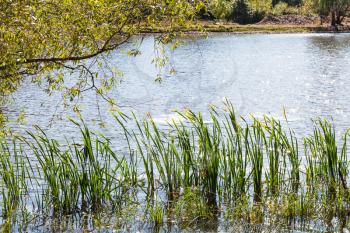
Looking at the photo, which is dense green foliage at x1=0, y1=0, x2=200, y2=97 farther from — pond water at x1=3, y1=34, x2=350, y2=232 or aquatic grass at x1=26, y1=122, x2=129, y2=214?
pond water at x1=3, y1=34, x2=350, y2=232

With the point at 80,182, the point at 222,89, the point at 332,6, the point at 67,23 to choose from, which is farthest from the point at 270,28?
the point at 80,182

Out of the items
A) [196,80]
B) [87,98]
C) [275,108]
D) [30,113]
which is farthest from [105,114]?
[196,80]

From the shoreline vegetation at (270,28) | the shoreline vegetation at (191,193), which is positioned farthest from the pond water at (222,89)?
the shoreline vegetation at (270,28)

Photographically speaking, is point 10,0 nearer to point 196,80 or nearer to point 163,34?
point 163,34

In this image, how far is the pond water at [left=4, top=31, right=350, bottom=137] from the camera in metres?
33.5

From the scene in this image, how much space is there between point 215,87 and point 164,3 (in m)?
30.6

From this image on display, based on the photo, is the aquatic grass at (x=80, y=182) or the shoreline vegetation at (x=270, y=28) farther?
the shoreline vegetation at (x=270, y=28)

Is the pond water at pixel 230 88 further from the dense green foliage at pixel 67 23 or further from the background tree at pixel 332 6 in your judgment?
the background tree at pixel 332 6

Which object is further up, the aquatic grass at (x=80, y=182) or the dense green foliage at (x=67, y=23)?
the dense green foliage at (x=67, y=23)

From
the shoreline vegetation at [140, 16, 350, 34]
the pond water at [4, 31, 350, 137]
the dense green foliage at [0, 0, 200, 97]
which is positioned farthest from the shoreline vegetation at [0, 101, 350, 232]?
the shoreline vegetation at [140, 16, 350, 34]

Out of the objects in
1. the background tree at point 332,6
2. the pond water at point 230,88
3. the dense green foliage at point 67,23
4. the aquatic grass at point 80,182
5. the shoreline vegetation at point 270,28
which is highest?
the dense green foliage at point 67,23

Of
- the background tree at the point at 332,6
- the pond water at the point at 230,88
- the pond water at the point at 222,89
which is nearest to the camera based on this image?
the pond water at the point at 222,89

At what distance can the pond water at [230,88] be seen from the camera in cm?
3350

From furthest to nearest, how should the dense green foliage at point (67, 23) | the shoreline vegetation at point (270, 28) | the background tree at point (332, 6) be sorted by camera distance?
the background tree at point (332, 6), the shoreline vegetation at point (270, 28), the dense green foliage at point (67, 23)
